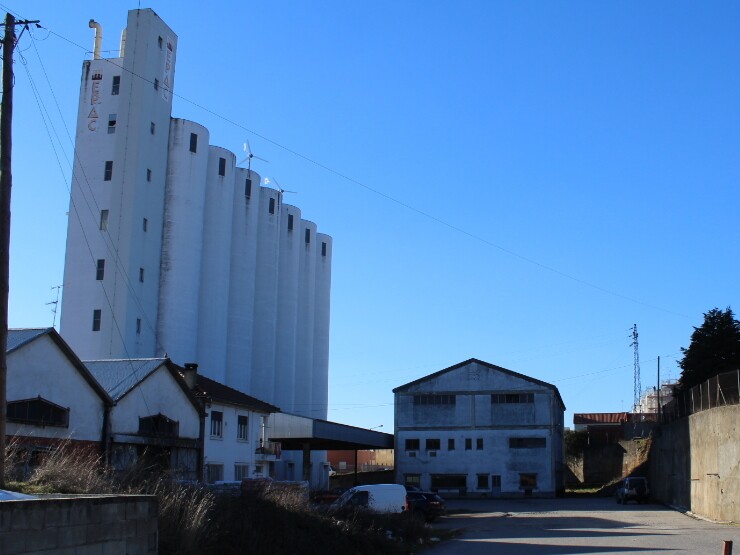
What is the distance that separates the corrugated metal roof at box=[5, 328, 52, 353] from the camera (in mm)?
26188

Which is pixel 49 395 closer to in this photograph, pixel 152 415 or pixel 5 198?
pixel 152 415

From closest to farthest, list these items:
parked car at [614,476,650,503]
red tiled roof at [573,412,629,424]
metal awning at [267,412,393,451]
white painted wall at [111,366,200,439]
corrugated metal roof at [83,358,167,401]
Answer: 1. white painted wall at [111,366,200,439]
2. corrugated metal roof at [83,358,167,401]
3. metal awning at [267,412,393,451]
4. parked car at [614,476,650,503]
5. red tiled roof at [573,412,629,424]

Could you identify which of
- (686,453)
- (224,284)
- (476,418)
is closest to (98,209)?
(224,284)

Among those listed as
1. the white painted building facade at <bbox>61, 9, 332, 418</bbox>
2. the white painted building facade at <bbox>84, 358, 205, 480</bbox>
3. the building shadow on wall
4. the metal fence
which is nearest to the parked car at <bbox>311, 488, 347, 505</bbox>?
the white painted building facade at <bbox>84, 358, 205, 480</bbox>

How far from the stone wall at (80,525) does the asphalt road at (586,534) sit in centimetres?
1224

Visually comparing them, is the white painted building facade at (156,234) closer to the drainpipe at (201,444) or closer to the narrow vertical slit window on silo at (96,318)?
the narrow vertical slit window on silo at (96,318)

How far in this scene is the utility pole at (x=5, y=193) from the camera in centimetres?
1295

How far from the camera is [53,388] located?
27.5 metres

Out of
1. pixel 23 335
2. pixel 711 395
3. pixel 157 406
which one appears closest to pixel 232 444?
pixel 157 406

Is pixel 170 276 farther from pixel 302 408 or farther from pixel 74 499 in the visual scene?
pixel 74 499

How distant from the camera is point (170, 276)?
2292 inches

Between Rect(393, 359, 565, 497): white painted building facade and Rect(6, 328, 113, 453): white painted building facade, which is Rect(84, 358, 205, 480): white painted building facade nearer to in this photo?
Rect(6, 328, 113, 453): white painted building facade

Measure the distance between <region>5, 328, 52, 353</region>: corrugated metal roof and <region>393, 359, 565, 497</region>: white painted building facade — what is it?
46355 millimetres

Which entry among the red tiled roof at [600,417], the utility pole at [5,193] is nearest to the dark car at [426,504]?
the utility pole at [5,193]
